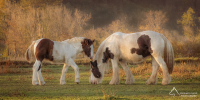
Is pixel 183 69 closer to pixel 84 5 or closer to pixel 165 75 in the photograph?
pixel 165 75

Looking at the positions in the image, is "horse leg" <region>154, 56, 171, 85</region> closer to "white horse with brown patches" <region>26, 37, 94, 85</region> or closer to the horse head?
the horse head

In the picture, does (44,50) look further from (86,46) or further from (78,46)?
(86,46)

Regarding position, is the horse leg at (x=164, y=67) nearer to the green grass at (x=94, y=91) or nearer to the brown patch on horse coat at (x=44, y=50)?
the green grass at (x=94, y=91)

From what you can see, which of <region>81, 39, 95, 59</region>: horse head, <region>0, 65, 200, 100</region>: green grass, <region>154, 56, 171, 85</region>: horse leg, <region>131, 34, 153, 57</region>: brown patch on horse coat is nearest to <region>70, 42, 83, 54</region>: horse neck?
<region>81, 39, 95, 59</region>: horse head

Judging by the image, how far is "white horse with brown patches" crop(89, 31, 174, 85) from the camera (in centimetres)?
1057

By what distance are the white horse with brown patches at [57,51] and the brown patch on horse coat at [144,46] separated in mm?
2224

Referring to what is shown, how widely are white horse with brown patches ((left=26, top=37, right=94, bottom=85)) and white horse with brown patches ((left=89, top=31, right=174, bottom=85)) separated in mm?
703

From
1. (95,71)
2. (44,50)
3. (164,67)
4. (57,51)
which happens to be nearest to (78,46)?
(57,51)

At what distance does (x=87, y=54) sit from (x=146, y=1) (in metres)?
106

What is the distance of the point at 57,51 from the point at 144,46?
3.72 m

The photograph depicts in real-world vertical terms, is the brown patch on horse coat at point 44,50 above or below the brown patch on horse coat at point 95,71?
above

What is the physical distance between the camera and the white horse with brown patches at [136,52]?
34.7 ft

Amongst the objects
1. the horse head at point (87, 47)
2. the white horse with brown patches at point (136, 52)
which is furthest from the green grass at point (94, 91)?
the horse head at point (87, 47)

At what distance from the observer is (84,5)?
10344 centimetres
